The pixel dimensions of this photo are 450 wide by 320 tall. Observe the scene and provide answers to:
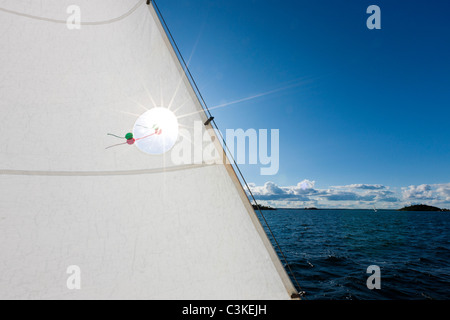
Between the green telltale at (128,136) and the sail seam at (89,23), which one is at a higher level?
the sail seam at (89,23)

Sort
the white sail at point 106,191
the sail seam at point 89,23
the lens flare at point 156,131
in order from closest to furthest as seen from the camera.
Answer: the white sail at point 106,191 < the lens flare at point 156,131 < the sail seam at point 89,23

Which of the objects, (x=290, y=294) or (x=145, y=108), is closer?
(x=290, y=294)

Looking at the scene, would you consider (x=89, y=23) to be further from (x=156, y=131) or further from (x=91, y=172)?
(x=91, y=172)

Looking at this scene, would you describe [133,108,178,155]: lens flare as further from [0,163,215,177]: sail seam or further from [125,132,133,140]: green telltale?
[0,163,215,177]: sail seam

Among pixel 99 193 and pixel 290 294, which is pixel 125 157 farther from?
pixel 290 294

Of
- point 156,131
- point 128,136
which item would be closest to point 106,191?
point 128,136

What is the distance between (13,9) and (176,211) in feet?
10.9

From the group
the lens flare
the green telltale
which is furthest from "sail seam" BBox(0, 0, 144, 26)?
the green telltale

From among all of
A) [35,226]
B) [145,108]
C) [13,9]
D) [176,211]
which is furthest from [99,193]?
[13,9]

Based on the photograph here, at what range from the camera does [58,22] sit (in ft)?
9.25

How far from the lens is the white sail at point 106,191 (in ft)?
6.81

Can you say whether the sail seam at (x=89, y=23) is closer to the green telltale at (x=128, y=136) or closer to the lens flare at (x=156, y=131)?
the lens flare at (x=156, y=131)

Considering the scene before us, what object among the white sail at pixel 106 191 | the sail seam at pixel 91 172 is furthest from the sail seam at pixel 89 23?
the sail seam at pixel 91 172
